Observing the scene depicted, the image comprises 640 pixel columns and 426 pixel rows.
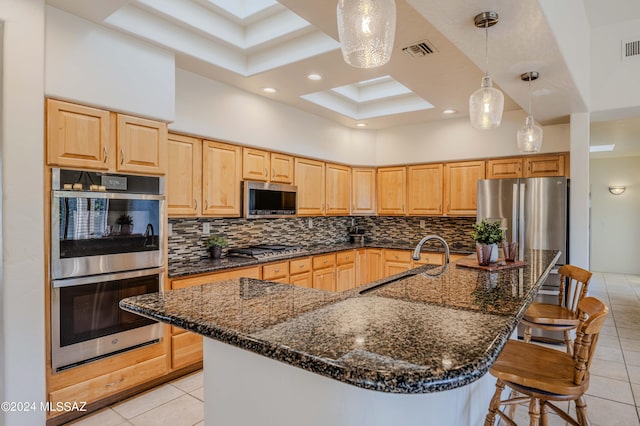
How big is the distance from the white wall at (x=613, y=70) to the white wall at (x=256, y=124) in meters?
2.80

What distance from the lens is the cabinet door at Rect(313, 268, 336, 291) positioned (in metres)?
4.36

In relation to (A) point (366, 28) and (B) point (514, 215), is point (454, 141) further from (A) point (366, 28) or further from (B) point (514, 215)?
(A) point (366, 28)

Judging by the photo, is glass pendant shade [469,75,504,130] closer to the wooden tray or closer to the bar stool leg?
the wooden tray

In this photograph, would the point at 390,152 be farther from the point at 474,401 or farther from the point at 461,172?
the point at 474,401

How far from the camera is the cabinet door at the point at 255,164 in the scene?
378 cm

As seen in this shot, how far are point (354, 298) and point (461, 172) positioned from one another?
3824mm

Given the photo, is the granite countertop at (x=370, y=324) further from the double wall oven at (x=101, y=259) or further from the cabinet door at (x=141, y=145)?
the cabinet door at (x=141, y=145)

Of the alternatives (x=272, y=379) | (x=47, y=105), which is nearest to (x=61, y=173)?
(x=47, y=105)

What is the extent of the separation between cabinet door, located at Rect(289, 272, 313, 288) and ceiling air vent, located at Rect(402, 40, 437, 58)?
2.51 metres

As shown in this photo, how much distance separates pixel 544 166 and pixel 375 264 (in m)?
2.45

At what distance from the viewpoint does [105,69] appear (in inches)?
95.8

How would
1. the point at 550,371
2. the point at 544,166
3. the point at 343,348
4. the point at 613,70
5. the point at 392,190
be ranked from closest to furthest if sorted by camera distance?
1. the point at 343,348
2. the point at 550,371
3. the point at 613,70
4. the point at 544,166
5. the point at 392,190

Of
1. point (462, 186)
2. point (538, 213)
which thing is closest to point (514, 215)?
point (538, 213)

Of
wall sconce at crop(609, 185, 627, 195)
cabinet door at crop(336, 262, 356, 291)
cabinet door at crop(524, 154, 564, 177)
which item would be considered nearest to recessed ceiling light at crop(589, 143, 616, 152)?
wall sconce at crop(609, 185, 627, 195)
